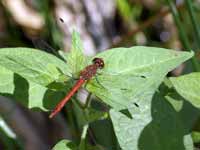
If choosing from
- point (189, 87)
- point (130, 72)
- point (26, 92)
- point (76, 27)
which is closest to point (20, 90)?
point (26, 92)

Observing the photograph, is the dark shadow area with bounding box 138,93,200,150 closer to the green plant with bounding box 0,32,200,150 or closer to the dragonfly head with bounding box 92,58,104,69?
the green plant with bounding box 0,32,200,150

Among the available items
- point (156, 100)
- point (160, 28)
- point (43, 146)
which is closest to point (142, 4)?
point (160, 28)

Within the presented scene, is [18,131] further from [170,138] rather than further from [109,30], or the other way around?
[170,138]

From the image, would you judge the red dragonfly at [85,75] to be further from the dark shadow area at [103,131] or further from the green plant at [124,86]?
the dark shadow area at [103,131]

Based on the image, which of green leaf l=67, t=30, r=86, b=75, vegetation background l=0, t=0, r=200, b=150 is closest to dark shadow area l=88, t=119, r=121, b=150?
green leaf l=67, t=30, r=86, b=75

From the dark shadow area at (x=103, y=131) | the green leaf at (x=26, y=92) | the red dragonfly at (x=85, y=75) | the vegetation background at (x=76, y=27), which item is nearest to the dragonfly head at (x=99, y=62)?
the red dragonfly at (x=85, y=75)

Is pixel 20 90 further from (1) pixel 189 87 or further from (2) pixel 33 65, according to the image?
(1) pixel 189 87

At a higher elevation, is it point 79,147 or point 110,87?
point 110,87
